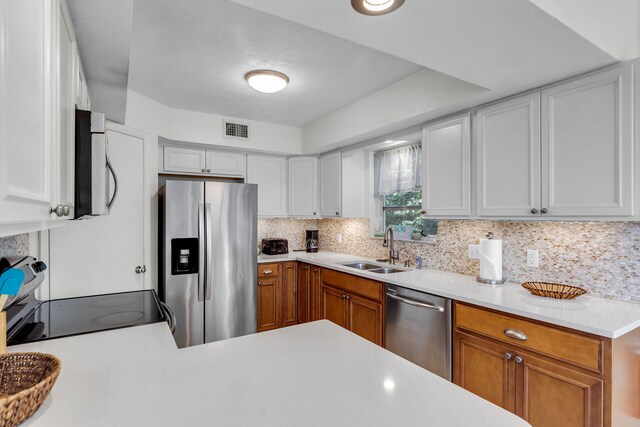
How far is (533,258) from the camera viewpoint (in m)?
2.19

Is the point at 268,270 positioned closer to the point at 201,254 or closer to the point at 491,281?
the point at 201,254

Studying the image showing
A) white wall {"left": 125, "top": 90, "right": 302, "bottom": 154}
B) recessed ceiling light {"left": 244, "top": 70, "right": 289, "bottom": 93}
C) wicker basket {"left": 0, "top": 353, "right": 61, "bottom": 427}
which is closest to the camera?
wicker basket {"left": 0, "top": 353, "right": 61, "bottom": 427}

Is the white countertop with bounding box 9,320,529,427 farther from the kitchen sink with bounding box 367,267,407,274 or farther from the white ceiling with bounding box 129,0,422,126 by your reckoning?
the kitchen sink with bounding box 367,267,407,274

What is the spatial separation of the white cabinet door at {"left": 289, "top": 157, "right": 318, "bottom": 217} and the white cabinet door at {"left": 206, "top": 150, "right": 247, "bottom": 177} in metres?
0.62

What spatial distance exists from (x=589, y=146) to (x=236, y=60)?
221cm

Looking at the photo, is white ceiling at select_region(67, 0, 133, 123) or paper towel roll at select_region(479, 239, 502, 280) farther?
paper towel roll at select_region(479, 239, 502, 280)

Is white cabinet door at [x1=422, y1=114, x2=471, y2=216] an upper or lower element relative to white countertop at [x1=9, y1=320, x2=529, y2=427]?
upper

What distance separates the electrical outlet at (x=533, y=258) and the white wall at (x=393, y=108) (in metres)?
1.11

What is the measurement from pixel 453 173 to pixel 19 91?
93.5 inches

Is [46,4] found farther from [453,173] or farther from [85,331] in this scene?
[453,173]

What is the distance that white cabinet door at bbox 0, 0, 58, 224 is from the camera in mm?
578

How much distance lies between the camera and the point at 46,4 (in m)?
0.85

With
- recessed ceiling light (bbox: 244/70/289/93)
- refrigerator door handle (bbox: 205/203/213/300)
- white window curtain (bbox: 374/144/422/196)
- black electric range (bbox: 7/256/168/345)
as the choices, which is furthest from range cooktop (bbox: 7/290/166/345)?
white window curtain (bbox: 374/144/422/196)

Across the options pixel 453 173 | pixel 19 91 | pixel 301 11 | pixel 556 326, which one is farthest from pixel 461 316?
pixel 19 91
